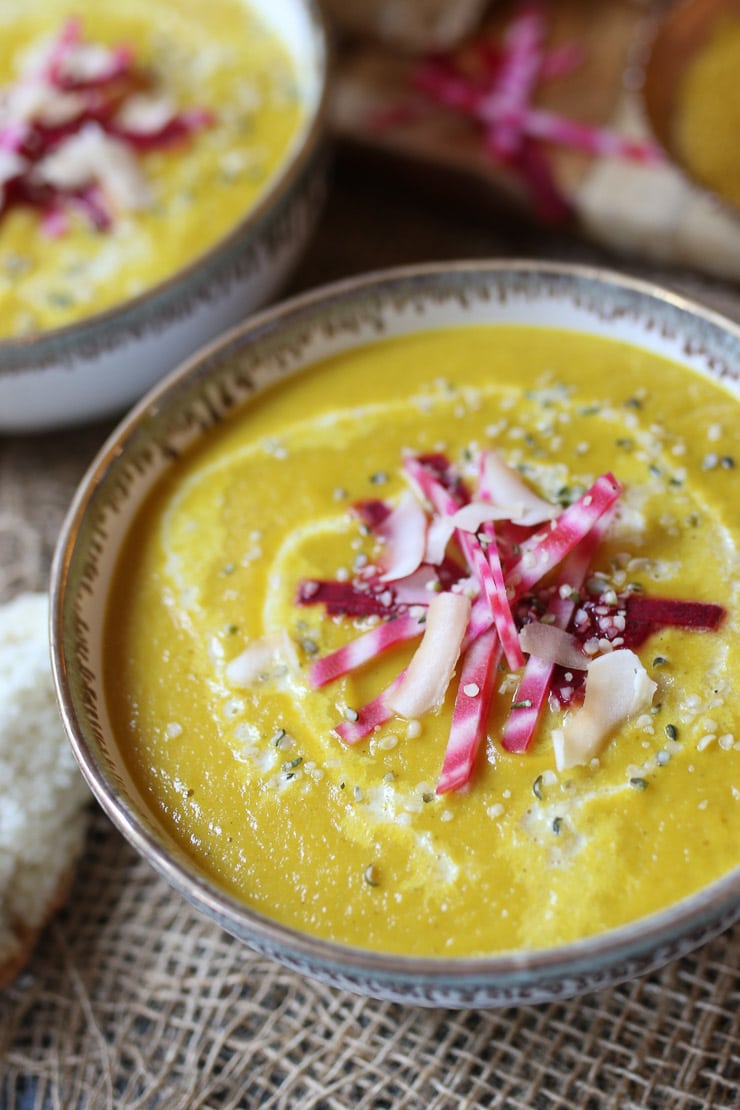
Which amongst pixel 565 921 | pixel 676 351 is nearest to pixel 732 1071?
pixel 565 921

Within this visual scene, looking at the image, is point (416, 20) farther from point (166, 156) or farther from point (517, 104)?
point (166, 156)

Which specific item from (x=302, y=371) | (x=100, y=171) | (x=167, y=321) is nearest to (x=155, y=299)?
(x=167, y=321)

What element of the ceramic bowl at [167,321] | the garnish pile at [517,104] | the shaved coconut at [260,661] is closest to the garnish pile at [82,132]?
the ceramic bowl at [167,321]

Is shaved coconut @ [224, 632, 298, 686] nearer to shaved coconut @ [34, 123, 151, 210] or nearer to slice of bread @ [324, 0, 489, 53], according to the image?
shaved coconut @ [34, 123, 151, 210]

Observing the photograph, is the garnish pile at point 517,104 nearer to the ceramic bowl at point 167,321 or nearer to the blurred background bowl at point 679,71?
the blurred background bowl at point 679,71

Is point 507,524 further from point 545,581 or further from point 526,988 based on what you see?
point 526,988
